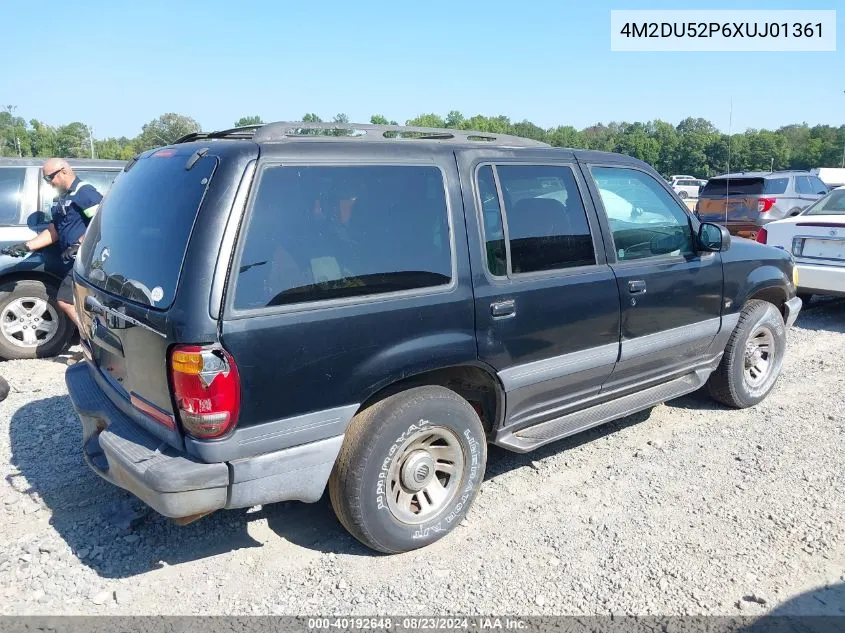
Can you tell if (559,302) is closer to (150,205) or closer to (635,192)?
(635,192)

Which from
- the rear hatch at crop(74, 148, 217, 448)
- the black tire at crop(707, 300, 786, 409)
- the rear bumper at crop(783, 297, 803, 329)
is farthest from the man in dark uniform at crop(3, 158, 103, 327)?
the rear bumper at crop(783, 297, 803, 329)

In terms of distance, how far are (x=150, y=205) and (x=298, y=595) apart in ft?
6.15

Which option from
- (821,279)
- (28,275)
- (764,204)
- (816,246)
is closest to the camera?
(28,275)

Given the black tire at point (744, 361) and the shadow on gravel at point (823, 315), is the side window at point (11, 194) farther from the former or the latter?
the shadow on gravel at point (823, 315)

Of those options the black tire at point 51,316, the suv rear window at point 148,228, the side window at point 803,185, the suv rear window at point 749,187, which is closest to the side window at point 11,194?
the black tire at point 51,316

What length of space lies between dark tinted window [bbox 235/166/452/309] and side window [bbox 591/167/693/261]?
4.32 feet

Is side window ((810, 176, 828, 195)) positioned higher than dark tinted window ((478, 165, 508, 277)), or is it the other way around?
side window ((810, 176, 828, 195))

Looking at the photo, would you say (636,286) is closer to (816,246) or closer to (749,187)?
(816,246)

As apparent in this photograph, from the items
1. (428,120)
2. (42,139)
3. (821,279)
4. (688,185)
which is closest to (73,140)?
(42,139)

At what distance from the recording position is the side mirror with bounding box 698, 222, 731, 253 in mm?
4230

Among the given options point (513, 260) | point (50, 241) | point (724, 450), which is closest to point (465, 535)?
point (513, 260)

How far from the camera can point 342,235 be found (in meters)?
2.83

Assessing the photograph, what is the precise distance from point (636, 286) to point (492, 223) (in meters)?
1.12

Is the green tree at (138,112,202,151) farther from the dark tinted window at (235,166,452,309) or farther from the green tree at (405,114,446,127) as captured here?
the green tree at (405,114,446,127)
